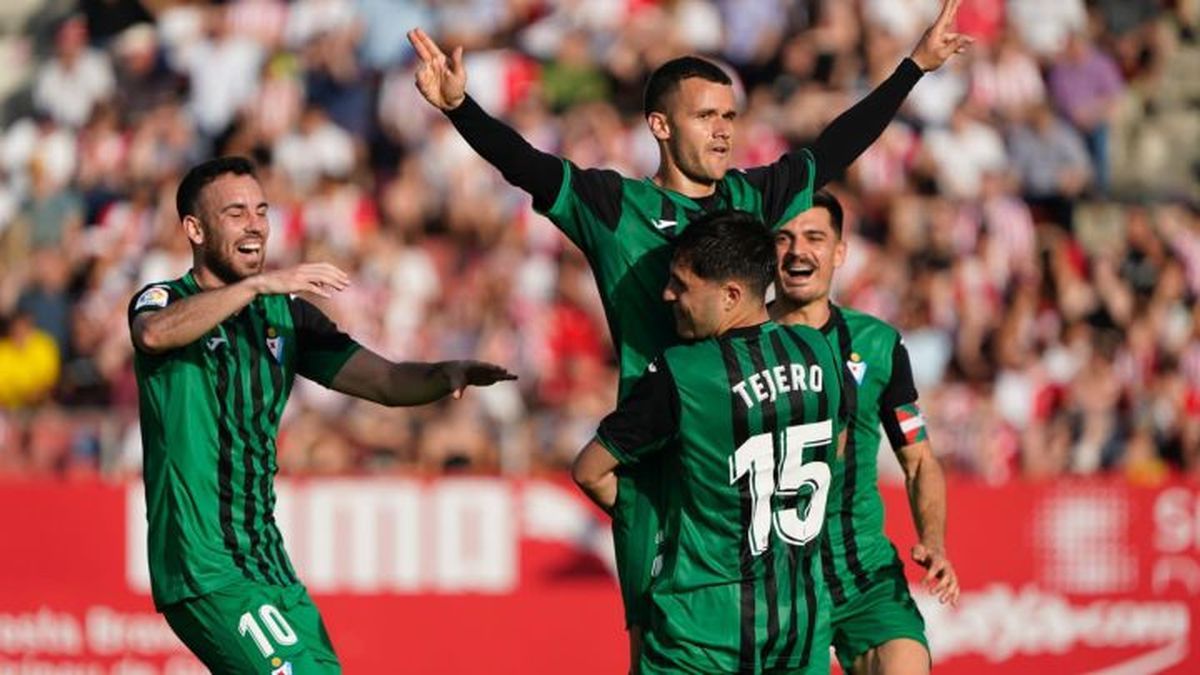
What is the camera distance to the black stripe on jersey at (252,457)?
771cm

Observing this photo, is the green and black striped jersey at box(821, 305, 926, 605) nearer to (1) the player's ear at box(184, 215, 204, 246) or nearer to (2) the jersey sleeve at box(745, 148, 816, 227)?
(2) the jersey sleeve at box(745, 148, 816, 227)

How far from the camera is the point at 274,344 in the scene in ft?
26.2

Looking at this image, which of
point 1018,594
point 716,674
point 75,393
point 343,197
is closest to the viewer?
point 716,674

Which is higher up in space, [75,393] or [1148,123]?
[1148,123]

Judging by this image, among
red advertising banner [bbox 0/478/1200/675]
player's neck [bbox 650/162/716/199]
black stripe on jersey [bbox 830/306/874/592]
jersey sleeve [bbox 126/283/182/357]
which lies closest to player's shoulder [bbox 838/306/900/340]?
black stripe on jersey [bbox 830/306/874/592]

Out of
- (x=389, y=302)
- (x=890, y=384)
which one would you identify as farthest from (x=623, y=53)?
(x=890, y=384)

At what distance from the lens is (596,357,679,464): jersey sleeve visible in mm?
7004

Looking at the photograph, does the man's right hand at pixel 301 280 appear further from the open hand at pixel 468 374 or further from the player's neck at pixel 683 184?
the player's neck at pixel 683 184

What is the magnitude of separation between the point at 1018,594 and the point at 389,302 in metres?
5.33

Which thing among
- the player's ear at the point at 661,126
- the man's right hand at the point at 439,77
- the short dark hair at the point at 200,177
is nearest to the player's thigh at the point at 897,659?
the player's ear at the point at 661,126

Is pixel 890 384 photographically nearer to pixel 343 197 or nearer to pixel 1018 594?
pixel 1018 594

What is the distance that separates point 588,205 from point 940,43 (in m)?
1.65

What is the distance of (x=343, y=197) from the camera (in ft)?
58.6

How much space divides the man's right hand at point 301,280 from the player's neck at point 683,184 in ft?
4.07
